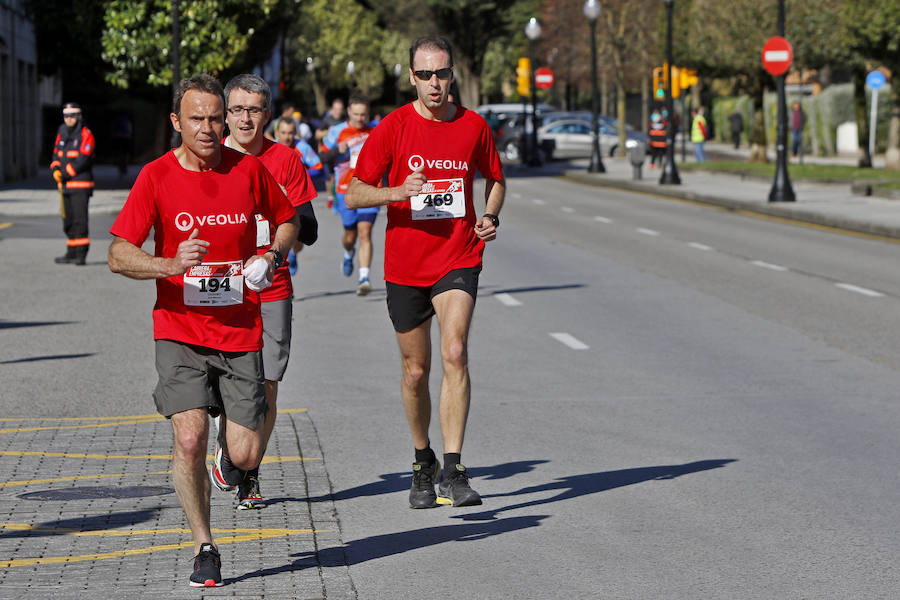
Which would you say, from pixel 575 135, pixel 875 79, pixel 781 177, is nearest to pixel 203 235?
pixel 781 177

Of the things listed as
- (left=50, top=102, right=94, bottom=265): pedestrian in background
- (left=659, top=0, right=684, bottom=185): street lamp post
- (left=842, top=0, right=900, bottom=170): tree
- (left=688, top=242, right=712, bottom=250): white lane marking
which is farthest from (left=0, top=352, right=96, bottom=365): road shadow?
(left=842, top=0, right=900, bottom=170): tree

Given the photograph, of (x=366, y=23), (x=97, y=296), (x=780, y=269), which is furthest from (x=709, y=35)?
(x=366, y=23)

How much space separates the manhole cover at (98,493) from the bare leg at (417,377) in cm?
111

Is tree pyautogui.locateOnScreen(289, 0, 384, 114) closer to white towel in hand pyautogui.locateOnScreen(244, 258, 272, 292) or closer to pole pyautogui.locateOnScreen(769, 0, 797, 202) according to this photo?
pole pyautogui.locateOnScreen(769, 0, 797, 202)

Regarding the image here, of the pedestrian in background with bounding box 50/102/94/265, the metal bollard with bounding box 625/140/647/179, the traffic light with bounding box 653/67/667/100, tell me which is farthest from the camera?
the traffic light with bounding box 653/67/667/100

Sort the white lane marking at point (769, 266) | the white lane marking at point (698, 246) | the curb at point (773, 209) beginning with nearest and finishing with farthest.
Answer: the white lane marking at point (769, 266) → the white lane marking at point (698, 246) → the curb at point (773, 209)

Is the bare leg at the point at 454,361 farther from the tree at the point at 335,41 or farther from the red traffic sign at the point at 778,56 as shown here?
the tree at the point at 335,41

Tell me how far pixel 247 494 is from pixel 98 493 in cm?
70

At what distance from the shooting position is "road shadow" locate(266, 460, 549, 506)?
7234 mm

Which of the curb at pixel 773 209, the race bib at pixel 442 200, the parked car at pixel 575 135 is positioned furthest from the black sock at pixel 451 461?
the parked car at pixel 575 135

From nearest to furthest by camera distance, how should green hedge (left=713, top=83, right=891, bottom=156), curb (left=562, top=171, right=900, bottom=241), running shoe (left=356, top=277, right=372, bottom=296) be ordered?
1. running shoe (left=356, top=277, right=372, bottom=296)
2. curb (left=562, top=171, right=900, bottom=241)
3. green hedge (left=713, top=83, right=891, bottom=156)

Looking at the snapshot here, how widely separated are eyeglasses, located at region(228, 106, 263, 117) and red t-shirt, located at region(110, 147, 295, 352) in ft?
5.23

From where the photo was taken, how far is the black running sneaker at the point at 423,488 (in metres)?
7.12

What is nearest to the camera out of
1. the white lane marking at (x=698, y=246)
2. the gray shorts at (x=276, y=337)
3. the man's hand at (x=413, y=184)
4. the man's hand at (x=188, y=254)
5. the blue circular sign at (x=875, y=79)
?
the man's hand at (x=188, y=254)
